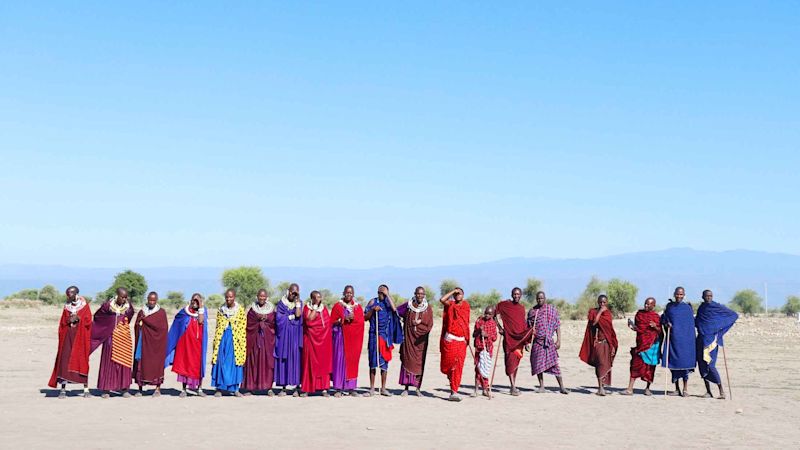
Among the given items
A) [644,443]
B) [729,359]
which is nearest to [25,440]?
[644,443]

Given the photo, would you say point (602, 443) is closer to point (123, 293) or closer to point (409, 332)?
point (409, 332)

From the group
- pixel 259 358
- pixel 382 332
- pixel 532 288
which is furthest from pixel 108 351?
pixel 532 288

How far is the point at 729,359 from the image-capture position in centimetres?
2441

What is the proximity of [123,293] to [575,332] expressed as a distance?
72.7 feet

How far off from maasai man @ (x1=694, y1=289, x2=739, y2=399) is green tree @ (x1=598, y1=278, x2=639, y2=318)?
3022cm

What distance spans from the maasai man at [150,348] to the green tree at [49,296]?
40.1m

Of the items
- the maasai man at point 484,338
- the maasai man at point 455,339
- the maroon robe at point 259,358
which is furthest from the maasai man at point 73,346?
the maasai man at point 484,338

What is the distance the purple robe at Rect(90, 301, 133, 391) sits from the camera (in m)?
15.5

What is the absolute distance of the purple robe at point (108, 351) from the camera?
15500 mm

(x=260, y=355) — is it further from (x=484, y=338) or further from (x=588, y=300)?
(x=588, y=300)

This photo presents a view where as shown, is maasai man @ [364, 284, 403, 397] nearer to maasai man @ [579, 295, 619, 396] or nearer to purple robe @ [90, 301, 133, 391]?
maasai man @ [579, 295, 619, 396]

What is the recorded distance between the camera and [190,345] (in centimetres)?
1586

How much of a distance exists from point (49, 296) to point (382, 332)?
4405cm

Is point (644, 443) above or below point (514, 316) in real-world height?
below
